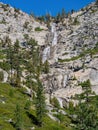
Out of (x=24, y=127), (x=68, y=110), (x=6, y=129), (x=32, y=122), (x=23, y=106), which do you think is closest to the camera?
(x=6, y=129)

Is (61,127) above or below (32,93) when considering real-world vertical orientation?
below

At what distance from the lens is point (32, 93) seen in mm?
195625

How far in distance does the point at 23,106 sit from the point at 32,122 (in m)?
19.5

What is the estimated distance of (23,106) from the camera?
15662cm

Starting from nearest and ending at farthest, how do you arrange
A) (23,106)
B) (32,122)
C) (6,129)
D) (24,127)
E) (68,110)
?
(6,129) → (24,127) → (32,122) → (23,106) → (68,110)

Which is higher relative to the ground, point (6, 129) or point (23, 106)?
point (23, 106)

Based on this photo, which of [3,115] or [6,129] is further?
[3,115]

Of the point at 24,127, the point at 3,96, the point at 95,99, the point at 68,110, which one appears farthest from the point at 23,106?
the point at 95,99

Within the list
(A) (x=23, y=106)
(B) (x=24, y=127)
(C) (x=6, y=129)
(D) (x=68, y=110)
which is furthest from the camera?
(D) (x=68, y=110)

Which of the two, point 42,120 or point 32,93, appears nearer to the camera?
point 42,120

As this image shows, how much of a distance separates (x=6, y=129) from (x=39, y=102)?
23.9 metres

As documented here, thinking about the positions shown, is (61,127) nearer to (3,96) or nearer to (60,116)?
(60,116)

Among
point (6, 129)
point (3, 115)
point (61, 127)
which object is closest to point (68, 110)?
point (61, 127)

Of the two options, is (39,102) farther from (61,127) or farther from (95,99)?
(95,99)
